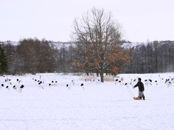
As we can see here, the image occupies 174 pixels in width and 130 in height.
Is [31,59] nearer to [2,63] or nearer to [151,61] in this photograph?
[2,63]

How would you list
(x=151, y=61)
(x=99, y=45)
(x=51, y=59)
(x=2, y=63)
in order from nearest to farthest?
(x=99, y=45) → (x=2, y=63) → (x=51, y=59) → (x=151, y=61)

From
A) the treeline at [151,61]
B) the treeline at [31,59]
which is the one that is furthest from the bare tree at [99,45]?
the treeline at [151,61]

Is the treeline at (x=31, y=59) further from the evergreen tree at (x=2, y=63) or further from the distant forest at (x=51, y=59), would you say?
the evergreen tree at (x=2, y=63)

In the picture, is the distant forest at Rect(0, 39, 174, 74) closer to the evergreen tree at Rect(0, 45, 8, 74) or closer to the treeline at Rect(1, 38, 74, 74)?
the treeline at Rect(1, 38, 74, 74)

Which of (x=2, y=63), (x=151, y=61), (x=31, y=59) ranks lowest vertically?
(x=2, y=63)

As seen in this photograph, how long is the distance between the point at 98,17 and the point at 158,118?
20.5 m

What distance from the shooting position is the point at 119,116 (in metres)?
7.36

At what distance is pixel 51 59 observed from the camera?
201ft

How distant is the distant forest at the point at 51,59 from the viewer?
157 ft

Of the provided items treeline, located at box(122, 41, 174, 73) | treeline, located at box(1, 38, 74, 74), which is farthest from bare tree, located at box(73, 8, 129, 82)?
treeline, located at box(122, 41, 174, 73)

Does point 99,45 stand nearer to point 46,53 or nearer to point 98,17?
point 98,17

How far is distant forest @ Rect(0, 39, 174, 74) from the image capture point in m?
47.9

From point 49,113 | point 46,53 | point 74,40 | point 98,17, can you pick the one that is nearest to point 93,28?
point 98,17

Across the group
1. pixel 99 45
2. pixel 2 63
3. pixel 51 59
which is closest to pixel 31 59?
pixel 2 63
